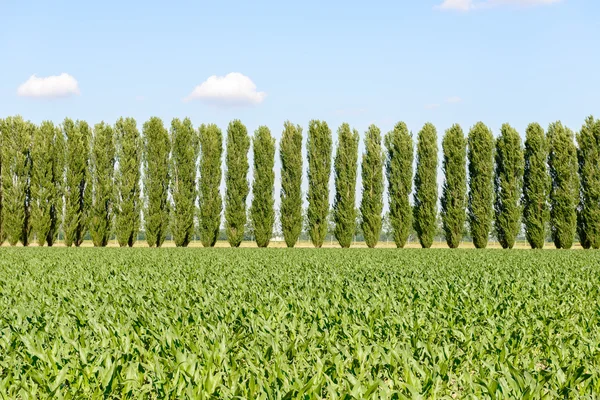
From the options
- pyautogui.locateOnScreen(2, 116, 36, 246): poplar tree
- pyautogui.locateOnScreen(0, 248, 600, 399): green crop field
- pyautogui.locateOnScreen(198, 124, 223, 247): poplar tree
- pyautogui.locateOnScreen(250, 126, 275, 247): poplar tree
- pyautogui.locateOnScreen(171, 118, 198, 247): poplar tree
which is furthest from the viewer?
pyautogui.locateOnScreen(250, 126, 275, 247): poplar tree

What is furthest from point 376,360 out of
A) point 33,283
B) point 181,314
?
point 33,283

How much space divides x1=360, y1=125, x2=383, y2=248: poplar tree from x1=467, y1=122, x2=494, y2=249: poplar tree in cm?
733

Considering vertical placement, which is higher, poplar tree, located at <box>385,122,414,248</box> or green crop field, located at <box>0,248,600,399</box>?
poplar tree, located at <box>385,122,414,248</box>

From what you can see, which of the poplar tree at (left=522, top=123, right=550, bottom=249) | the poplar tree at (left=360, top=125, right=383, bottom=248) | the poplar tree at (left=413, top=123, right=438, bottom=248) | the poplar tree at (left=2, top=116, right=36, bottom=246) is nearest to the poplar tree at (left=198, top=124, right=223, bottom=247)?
the poplar tree at (left=360, top=125, right=383, bottom=248)

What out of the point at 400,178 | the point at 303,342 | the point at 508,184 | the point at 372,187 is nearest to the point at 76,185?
the point at 372,187

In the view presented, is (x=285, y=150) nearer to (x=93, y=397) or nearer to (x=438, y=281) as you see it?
(x=438, y=281)

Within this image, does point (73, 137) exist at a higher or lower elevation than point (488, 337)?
higher

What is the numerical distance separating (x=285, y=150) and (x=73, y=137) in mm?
17214

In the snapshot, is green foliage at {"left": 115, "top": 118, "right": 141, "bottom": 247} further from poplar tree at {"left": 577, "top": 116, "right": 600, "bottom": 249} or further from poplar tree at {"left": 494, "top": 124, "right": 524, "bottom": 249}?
poplar tree at {"left": 577, "top": 116, "right": 600, "bottom": 249}

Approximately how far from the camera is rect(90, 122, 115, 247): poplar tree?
44.6 m

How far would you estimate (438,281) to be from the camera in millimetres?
13023

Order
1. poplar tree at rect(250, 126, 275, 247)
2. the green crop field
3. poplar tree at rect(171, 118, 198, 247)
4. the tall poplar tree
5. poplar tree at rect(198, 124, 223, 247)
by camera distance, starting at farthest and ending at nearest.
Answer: poplar tree at rect(250, 126, 275, 247)
poplar tree at rect(198, 124, 223, 247)
poplar tree at rect(171, 118, 198, 247)
the tall poplar tree
the green crop field

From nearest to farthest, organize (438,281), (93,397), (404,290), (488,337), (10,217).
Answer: (93,397), (488,337), (404,290), (438,281), (10,217)

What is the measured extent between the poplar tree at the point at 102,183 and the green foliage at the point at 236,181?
9.20 meters
